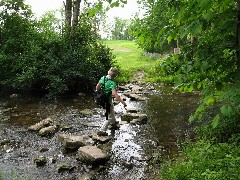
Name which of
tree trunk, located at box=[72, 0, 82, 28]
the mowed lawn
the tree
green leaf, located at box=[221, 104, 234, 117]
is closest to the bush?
green leaf, located at box=[221, 104, 234, 117]

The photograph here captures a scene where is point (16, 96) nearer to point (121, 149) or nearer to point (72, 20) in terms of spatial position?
point (72, 20)

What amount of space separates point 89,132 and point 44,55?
8.79m

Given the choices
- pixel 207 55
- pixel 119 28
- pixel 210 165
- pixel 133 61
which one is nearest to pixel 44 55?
pixel 210 165

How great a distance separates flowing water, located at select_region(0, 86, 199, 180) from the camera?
6.97 metres

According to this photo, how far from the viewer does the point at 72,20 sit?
19547 millimetres

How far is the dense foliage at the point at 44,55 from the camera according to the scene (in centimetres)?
1700

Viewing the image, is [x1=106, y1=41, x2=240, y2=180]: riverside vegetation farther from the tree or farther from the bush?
the tree

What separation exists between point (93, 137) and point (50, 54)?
9.58 m

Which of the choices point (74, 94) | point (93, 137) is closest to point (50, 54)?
point (74, 94)

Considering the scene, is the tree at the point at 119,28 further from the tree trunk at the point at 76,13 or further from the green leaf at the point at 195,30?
the green leaf at the point at 195,30

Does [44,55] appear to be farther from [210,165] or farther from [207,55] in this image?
[207,55]

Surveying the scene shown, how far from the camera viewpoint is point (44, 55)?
57.1ft

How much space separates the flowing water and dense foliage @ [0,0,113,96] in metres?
1.98

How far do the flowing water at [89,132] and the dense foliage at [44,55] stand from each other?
6.49ft
